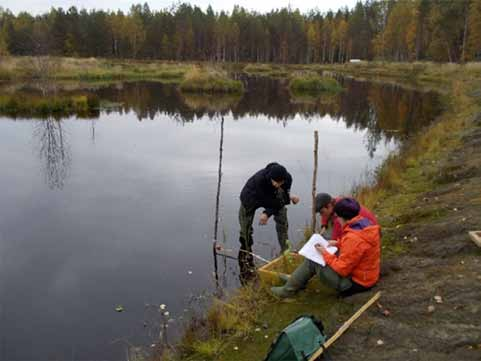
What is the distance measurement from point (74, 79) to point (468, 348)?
154 feet

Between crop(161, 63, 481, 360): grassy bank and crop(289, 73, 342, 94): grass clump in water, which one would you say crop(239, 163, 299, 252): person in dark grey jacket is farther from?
crop(289, 73, 342, 94): grass clump in water

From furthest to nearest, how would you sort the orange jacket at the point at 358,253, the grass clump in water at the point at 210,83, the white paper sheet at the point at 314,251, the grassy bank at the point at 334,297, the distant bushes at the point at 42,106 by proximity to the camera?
the grass clump in water at the point at 210,83, the distant bushes at the point at 42,106, the white paper sheet at the point at 314,251, the grassy bank at the point at 334,297, the orange jacket at the point at 358,253

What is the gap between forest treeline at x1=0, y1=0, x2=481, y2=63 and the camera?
73.1m

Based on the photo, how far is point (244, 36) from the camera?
3580 inches

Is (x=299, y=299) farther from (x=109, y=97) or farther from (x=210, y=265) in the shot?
(x=109, y=97)

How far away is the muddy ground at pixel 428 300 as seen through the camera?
4133mm

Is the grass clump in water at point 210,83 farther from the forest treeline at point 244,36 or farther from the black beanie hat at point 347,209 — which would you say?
the forest treeline at point 244,36

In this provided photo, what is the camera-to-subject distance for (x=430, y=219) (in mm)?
7332

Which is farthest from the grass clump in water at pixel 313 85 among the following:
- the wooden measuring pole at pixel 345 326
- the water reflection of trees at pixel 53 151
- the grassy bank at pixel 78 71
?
the wooden measuring pole at pixel 345 326

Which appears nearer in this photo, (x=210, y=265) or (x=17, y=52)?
(x=210, y=265)

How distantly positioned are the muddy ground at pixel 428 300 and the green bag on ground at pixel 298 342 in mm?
343

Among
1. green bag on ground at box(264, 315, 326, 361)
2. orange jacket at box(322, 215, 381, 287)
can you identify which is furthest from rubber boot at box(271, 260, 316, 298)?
green bag on ground at box(264, 315, 326, 361)

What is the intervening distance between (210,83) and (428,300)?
1276 inches

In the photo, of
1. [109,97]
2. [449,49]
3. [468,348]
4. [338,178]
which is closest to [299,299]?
[468,348]
